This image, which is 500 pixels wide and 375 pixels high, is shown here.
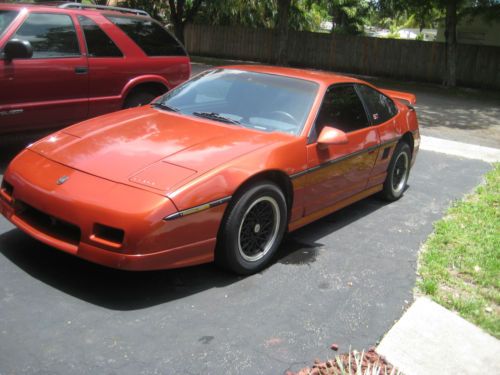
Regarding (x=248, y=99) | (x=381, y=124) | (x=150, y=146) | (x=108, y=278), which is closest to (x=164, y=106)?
(x=248, y=99)

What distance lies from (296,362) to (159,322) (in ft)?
2.81

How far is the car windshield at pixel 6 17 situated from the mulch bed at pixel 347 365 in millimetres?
5145

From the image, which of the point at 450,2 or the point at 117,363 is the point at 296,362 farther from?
the point at 450,2

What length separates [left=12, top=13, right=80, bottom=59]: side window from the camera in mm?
6324

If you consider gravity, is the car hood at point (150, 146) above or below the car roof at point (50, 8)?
below

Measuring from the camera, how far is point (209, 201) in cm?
363

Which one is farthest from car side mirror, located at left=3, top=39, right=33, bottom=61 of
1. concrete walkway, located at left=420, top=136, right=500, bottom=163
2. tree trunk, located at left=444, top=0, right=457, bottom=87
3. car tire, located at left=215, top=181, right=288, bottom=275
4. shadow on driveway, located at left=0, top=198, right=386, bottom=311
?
tree trunk, located at left=444, top=0, right=457, bottom=87

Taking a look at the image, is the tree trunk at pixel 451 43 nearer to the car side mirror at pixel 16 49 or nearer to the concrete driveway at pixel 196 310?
the car side mirror at pixel 16 49

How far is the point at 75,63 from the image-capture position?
6594 mm

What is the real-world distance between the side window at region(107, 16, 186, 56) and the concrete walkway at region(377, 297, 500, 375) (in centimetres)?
524

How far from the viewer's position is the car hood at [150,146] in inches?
146

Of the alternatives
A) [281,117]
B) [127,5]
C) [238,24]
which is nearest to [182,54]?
[281,117]

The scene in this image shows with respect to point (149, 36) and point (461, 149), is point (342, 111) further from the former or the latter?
point (461, 149)

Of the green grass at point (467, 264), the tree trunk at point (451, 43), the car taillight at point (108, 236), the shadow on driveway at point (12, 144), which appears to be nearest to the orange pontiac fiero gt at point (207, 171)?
the car taillight at point (108, 236)
